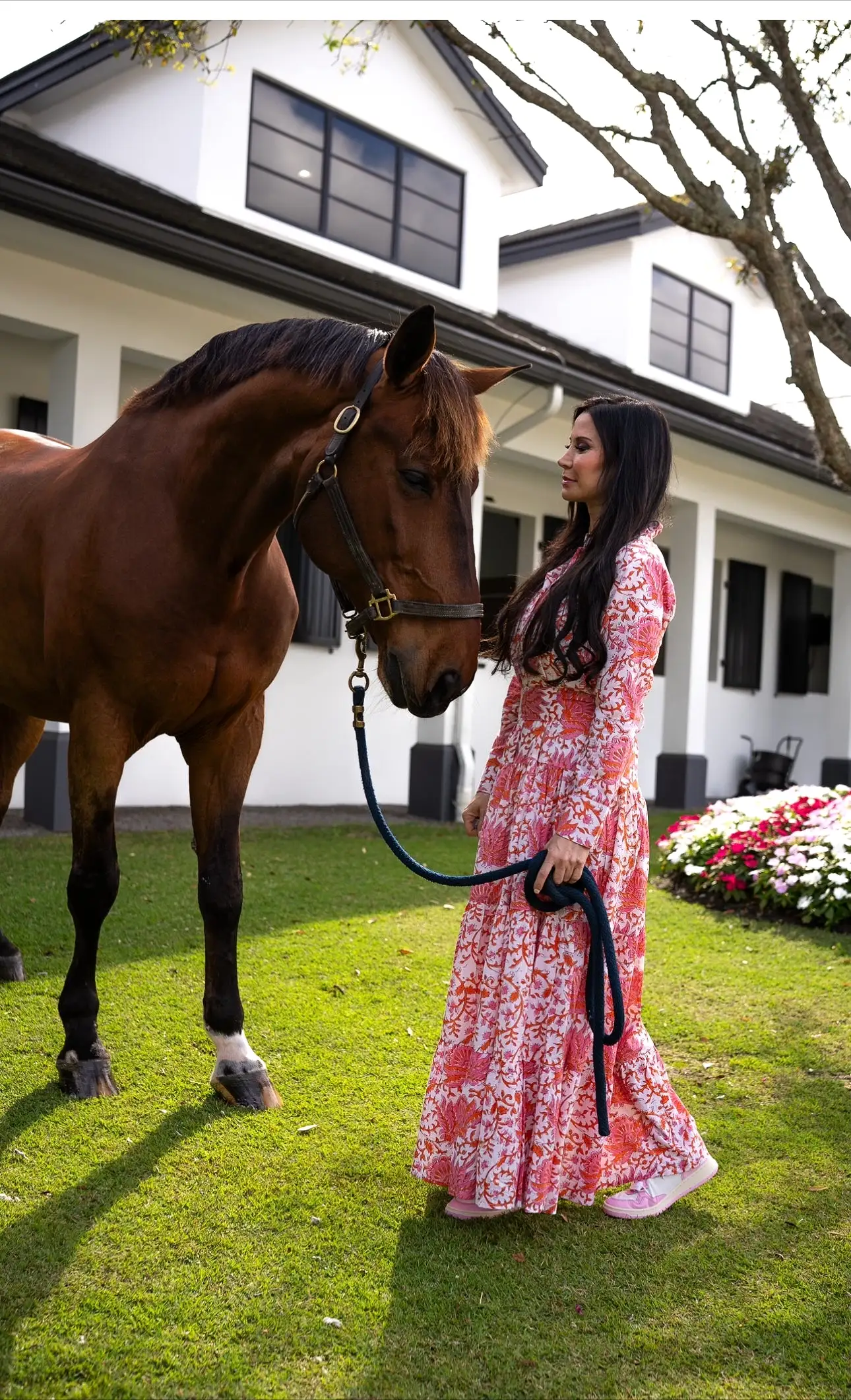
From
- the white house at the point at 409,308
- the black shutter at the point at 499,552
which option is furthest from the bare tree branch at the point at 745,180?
the black shutter at the point at 499,552

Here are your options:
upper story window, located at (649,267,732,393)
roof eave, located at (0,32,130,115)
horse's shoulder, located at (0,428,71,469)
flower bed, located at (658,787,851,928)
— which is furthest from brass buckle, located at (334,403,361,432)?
upper story window, located at (649,267,732,393)

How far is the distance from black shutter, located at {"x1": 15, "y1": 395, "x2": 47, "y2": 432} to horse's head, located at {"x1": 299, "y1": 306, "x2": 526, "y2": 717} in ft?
20.4

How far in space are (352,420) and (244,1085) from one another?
5.67ft

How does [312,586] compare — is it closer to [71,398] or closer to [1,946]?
[71,398]

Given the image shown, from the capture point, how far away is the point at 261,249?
21.9 ft

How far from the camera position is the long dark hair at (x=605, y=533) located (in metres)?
2.36

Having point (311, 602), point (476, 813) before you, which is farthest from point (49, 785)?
point (476, 813)

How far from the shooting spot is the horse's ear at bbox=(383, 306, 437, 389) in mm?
2254

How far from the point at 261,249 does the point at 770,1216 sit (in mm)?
5831

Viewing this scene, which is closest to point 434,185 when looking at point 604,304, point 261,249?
point 604,304

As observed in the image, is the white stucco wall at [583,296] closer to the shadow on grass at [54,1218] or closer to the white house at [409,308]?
the white house at [409,308]

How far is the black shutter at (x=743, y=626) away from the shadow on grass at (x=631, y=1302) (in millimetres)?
11555

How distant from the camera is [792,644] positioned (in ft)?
47.7

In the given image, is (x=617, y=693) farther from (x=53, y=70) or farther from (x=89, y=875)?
(x=53, y=70)
